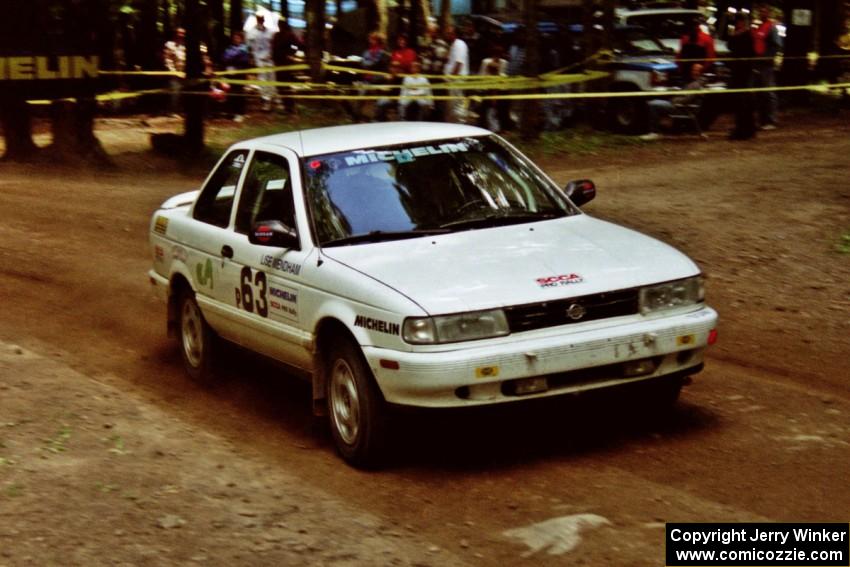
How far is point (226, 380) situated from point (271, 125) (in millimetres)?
18100

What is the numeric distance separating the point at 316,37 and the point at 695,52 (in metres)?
7.13

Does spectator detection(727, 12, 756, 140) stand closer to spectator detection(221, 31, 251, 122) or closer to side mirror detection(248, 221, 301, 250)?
spectator detection(221, 31, 251, 122)

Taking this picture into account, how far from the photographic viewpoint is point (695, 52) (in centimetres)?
2139

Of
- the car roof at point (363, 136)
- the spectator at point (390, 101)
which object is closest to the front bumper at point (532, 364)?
the car roof at point (363, 136)

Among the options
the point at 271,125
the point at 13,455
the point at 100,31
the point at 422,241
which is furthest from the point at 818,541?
the point at 271,125

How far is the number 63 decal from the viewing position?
7.62 metres

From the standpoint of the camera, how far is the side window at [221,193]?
8414mm

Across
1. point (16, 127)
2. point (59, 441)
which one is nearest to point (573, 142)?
point (16, 127)

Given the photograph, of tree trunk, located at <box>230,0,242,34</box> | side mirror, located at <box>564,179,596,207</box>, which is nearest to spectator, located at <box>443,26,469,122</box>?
side mirror, located at <box>564,179,596,207</box>

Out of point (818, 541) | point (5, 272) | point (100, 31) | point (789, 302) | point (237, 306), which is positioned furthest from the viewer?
point (100, 31)

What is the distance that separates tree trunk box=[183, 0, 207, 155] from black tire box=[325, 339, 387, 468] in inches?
601

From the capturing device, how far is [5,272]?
42.4ft

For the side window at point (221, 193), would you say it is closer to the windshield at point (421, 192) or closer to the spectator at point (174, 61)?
the windshield at point (421, 192)

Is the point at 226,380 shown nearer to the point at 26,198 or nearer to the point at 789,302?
the point at 789,302
